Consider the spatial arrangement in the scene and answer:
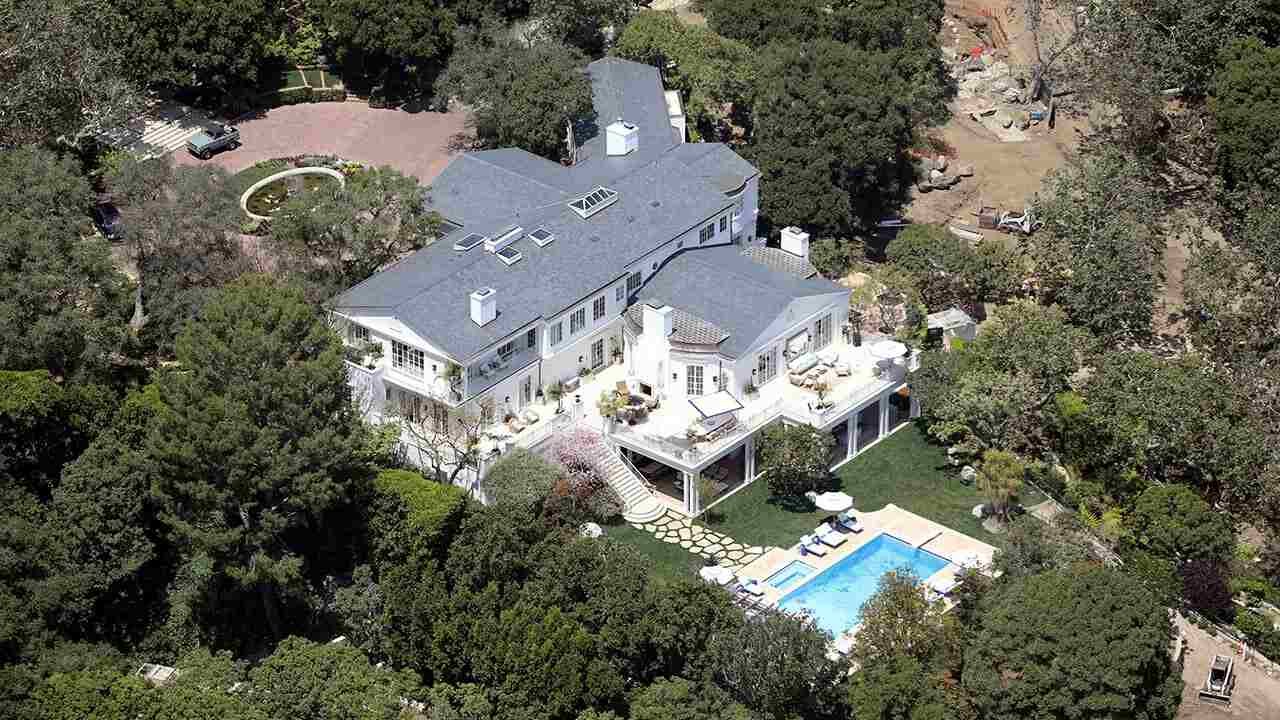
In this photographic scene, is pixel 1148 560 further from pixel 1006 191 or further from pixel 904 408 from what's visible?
pixel 1006 191

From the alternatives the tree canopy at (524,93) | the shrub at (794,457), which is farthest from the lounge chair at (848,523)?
the tree canopy at (524,93)

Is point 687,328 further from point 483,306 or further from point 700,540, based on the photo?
point 700,540

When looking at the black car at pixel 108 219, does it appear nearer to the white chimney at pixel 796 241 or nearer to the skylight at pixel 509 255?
the skylight at pixel 509 255

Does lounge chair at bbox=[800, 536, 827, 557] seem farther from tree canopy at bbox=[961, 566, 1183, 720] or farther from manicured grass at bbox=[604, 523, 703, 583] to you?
tree canopy at bbox=[961, 566, 1183, 720]

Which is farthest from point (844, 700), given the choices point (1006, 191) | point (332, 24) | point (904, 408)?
point (332, 24)

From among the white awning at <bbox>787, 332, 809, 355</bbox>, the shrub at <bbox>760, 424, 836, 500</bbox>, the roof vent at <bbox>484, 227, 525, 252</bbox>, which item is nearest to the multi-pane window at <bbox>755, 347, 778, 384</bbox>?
the white awning at <bbox>787, 332, 809, 355</bbox>

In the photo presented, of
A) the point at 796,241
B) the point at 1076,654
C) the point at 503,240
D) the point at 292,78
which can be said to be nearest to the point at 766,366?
the point at 796,241
